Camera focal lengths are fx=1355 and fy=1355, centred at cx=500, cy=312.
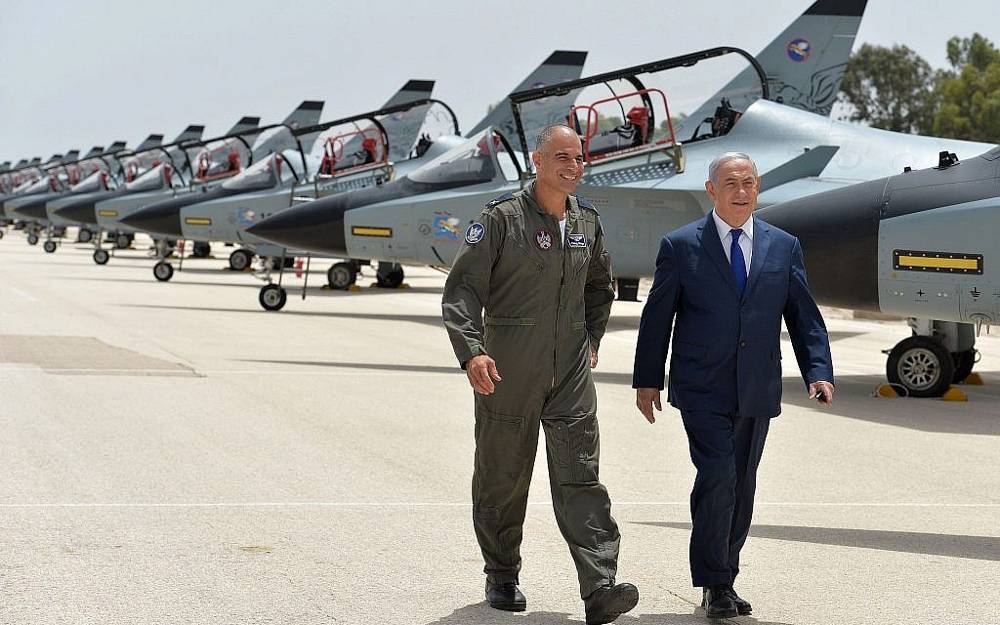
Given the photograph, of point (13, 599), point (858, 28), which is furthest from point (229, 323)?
point (13, 599)

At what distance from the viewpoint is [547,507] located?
655cm

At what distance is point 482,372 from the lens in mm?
4445

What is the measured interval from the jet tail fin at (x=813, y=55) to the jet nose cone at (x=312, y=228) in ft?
20.7

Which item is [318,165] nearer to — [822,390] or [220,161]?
[220,161]

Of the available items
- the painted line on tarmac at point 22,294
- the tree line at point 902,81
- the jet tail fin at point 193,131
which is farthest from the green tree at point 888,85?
the painted line on tarmac at point 22,294

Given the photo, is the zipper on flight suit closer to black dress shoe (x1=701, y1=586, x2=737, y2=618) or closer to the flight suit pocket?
the flight suit pocket

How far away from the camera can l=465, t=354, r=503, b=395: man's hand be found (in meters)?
4.45

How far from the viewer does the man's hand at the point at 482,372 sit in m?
4.45

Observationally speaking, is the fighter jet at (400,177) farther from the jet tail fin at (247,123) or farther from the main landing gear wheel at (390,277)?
the jet tail fin at (247,123)

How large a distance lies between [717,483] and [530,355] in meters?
0.79

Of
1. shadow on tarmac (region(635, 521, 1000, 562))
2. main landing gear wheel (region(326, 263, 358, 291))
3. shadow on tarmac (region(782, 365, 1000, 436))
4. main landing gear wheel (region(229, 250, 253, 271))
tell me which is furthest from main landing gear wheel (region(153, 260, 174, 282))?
shadow on tarmac (region(635, 521, 1000, 562))

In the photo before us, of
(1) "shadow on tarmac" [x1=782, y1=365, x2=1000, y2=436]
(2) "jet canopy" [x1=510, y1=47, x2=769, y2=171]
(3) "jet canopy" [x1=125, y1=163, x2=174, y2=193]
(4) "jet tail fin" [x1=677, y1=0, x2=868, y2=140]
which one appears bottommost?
(1) "shadow on tarmac" [x1=782, y1=365, x2=1000, y2=436]

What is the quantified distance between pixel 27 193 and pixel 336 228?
46300 millimetres

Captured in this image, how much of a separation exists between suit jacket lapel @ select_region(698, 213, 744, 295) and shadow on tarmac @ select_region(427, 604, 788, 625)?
1145mm
